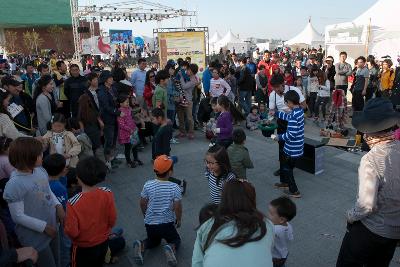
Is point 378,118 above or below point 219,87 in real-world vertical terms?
above

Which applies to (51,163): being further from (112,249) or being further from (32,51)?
(32,51)

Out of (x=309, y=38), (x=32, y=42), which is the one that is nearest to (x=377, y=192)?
(x=309, y=38)

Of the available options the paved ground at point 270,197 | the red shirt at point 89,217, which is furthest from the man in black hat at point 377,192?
the red shirt at point 89,217

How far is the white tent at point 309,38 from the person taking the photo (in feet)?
95.2

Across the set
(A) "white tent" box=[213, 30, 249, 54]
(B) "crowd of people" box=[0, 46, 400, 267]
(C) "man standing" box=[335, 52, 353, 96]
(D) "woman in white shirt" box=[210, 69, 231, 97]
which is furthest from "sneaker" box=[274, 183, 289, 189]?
(A) "white tent" box=[213, 30, 249, 54]

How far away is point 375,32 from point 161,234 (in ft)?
48.6

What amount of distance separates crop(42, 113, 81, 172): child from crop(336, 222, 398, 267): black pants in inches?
146

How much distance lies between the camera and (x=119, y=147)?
8.45m

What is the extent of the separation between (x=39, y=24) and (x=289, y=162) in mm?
60575

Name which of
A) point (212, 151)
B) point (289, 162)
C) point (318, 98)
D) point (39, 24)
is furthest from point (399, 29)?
point (39, 24)

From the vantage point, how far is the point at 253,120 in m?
10.1

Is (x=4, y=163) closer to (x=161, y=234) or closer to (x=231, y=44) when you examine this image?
(x=161, y=234)

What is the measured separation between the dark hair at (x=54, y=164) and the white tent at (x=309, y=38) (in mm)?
28270

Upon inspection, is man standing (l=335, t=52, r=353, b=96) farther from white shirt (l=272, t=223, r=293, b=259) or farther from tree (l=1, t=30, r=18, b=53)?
tree (l=1, t=30, r=18, b=53)
